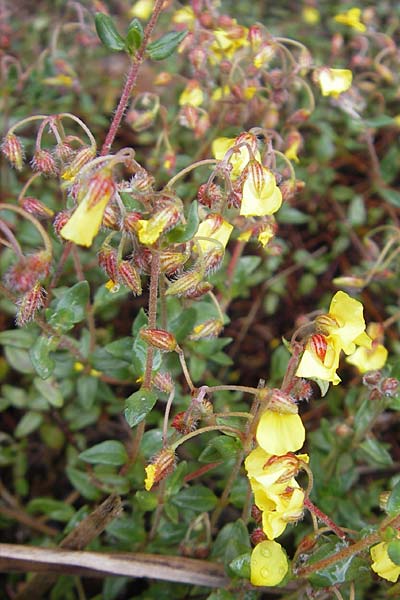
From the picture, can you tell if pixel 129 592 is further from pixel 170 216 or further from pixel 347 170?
pixel 347 170

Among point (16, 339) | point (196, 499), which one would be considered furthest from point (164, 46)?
point (196, 499)

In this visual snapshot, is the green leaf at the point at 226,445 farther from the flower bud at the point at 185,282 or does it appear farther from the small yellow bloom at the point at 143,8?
the small yellow bloom at the point at 143,8

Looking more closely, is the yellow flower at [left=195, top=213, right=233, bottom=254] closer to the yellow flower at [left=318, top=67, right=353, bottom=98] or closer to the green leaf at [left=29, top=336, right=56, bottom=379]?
the green leaf at [left=29, top=336, right=56, bottom=379]

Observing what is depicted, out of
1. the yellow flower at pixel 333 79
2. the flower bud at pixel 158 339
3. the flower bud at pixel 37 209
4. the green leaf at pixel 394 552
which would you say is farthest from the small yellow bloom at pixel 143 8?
the green leaf at pixel 394 552

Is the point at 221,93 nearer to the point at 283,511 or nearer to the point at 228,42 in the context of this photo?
the point at 228,42

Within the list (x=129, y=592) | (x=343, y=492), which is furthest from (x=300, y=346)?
(x=129, y=592)

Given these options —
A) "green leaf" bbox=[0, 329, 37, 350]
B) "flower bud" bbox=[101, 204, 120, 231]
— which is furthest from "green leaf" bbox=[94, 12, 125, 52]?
"green leaf" bbox=[0, 329, 37, 350]
